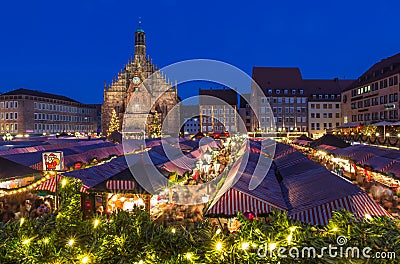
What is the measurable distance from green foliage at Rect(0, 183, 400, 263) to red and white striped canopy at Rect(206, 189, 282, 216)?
5.21 metres

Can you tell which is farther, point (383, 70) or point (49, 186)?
point (383, 70)

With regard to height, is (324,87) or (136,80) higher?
(136,80)

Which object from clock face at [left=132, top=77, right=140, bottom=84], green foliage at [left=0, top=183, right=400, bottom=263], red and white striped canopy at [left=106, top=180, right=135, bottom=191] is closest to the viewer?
green foliage at [left=0, top=183, right=400, bottom=263]

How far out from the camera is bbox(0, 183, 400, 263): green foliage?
8.28 feet

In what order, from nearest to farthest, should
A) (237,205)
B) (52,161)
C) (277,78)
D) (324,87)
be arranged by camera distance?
(237,205)
(52,161)
(324,87)
(277,78)

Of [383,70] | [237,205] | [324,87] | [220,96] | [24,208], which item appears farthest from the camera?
[220,96]

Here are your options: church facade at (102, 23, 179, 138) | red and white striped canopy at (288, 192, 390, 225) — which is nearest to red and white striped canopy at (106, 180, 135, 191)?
red and white striped canopy at (288, 192, 390, 225)

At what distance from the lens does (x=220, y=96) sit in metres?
90.9

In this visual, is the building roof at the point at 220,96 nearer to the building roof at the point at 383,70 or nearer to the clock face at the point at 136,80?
the clock face at the point at 136,80

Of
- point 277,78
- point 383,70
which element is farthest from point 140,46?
point 383,70

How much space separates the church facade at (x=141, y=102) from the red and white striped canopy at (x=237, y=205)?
220ft

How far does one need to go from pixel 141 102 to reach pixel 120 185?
67.0 meters

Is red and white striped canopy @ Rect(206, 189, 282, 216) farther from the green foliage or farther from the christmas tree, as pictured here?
the christmas tree

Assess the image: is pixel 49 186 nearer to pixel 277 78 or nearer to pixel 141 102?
pixel 141 102
